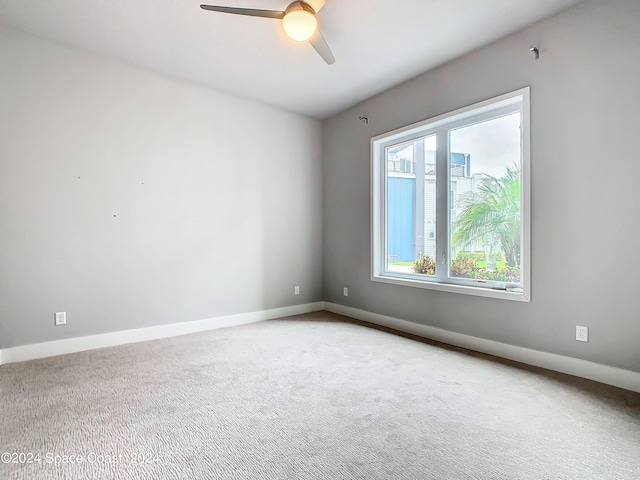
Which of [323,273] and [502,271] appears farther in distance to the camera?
[323,273]

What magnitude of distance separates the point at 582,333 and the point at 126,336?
400cm

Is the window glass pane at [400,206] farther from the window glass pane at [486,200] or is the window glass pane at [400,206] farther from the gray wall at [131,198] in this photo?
the gray wall at [131,198]

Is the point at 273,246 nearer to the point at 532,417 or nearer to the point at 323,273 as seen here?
the point at 323,273

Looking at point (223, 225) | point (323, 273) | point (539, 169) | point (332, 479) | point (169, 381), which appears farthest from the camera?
point (323, 273)

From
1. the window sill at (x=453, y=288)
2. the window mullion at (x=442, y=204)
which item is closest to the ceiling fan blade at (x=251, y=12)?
the window mullion at (x=442, y=204)

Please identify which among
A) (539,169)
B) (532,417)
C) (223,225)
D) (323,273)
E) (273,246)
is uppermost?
(539,169)

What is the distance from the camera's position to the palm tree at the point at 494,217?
3.00 m

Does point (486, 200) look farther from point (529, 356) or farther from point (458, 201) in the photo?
point (529, 356)

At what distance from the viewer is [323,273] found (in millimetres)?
5016

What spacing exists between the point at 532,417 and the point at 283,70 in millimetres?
3590

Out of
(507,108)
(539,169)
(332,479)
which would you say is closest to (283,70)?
(507,108)

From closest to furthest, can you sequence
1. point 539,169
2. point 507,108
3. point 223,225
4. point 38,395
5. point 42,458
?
point 42,458, point 38,395, point 539,169, point 507,108, point 223,225

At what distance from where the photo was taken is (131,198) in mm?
3414

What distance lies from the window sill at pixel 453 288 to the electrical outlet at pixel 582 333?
1.24ft
